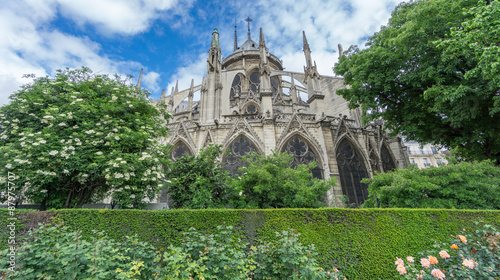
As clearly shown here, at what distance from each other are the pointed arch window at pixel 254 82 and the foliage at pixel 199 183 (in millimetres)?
19269

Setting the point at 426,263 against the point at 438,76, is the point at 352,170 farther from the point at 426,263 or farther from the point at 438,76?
the point at 426,263

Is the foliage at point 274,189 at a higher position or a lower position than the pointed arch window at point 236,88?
lower

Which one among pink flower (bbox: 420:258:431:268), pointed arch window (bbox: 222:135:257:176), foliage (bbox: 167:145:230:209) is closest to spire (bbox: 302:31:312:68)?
pointed arch window (bbox: 222:135:257:176)

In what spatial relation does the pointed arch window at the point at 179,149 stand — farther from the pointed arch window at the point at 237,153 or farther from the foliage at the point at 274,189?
the foliage at the point at 274,189

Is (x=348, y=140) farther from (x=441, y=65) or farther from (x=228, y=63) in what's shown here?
(x=228, y=63)

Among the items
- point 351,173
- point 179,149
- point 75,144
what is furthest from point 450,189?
point 179,149

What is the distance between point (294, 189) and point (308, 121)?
8.01 meters

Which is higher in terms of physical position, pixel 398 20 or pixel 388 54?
pixel 398 20

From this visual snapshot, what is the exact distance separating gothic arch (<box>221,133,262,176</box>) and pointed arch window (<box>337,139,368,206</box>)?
6.15m

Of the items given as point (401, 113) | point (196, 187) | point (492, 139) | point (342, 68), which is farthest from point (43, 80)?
point (492, 139)

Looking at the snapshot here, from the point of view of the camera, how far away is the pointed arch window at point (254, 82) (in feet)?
88.1

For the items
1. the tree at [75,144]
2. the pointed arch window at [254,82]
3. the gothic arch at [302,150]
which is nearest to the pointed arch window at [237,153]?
the gothic arch at [302,150]

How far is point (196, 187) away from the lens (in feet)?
25.8

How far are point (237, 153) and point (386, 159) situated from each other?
12.3 metres
